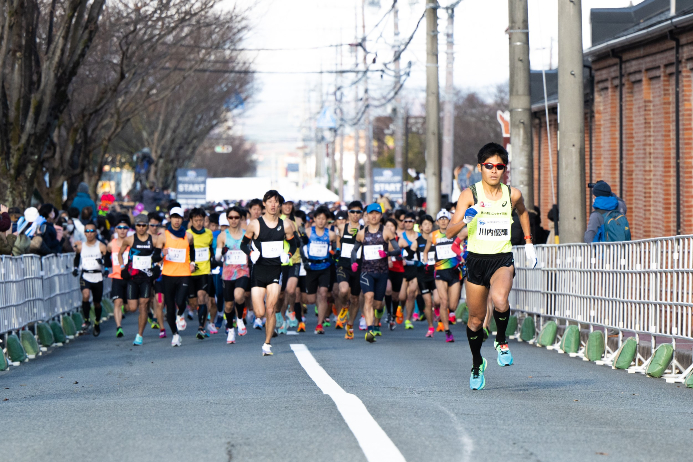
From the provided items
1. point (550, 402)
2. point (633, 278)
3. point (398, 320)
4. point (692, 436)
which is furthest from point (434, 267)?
point (692, 436)

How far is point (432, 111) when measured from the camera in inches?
1212

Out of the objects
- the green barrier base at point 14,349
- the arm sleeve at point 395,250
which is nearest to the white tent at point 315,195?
the arm sleeve at point 395,250

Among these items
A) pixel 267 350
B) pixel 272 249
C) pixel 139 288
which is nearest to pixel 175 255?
pixel 139 288

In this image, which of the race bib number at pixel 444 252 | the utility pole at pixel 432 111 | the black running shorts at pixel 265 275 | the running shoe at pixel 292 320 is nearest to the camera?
the black running shorts at pixel 265 275

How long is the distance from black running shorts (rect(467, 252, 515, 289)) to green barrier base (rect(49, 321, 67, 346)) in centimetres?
973

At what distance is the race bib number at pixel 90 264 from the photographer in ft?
65.2

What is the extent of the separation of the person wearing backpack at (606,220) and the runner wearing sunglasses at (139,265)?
6329 mm

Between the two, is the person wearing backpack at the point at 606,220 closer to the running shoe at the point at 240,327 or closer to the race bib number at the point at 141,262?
the running shoe at the point at 240,327

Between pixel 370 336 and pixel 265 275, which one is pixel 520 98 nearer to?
pixel 370 336

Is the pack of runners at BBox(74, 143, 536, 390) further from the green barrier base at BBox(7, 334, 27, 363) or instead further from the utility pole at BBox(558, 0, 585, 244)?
the green barrier base at BBox(7, 334, 27, 363)

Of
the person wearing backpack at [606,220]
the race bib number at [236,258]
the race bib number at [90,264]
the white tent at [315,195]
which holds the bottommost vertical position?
the race bib number at [90,264]

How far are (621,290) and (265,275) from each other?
4.23 meters

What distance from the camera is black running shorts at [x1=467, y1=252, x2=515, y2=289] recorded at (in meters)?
10.2

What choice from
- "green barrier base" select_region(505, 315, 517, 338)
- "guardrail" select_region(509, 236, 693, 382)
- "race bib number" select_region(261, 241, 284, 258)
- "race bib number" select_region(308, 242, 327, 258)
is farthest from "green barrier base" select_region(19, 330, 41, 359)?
"guardrail" select_region(509, 236, 693, 382)
